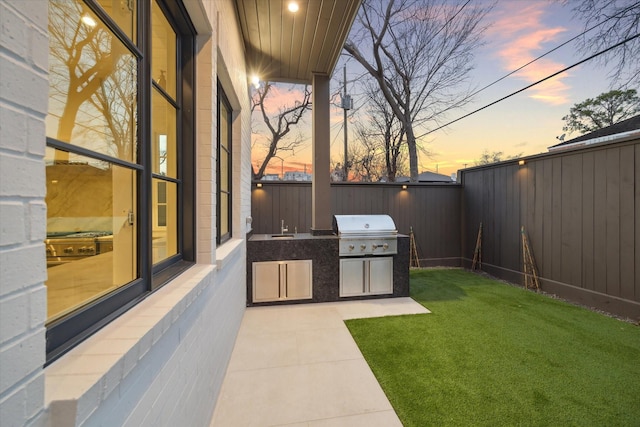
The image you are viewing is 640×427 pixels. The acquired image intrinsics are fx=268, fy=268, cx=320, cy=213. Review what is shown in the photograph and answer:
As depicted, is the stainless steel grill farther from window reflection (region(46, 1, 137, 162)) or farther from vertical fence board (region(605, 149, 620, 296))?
window reflection (region(46, 1, 137, 162))

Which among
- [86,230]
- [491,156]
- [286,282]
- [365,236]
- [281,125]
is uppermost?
[281,125]

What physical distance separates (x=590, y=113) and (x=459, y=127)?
126 inches

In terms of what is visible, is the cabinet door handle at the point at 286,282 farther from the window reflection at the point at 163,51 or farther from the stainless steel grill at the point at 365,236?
the window reflection at the point at 163,51

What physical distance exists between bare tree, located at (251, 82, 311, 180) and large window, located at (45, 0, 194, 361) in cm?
745

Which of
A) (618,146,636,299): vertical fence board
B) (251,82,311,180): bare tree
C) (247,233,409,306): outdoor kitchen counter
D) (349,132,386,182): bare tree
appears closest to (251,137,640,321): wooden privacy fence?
(618,146,636,299): vertical fence board

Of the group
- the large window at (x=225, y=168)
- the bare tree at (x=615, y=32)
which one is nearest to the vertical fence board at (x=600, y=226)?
the bare tree at (x=615, y=32)

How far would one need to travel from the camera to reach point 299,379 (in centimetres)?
213

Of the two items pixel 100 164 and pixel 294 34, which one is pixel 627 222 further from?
pixel 100 164

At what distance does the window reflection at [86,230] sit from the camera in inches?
30.6

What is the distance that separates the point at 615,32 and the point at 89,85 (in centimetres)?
710

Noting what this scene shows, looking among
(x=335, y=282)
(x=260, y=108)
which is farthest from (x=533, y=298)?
(x=260, y=108)

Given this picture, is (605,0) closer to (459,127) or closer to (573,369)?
(459,127)

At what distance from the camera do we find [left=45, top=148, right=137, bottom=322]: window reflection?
30.6 inches

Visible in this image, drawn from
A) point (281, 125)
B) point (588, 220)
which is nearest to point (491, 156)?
point (588, 220)
